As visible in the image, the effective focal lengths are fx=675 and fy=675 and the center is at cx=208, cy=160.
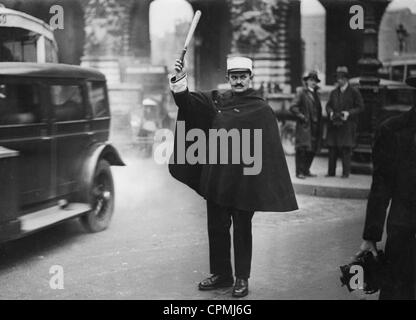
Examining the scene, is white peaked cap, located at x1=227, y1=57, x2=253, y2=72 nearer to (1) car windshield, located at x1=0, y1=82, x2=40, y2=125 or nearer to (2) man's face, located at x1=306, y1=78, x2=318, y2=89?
(1) car windshield, located at x1=0, y1=82, x2=40, y2=125

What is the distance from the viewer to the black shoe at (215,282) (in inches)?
210

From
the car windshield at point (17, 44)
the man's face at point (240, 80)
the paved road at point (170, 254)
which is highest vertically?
the car windshield at point (17, 44)

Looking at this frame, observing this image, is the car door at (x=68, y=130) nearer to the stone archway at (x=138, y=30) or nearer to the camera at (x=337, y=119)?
the camera at (x=337, y=119)

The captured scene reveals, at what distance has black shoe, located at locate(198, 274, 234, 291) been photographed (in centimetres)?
532

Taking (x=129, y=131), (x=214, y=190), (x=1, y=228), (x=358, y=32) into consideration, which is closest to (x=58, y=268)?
(x=1, y=228)

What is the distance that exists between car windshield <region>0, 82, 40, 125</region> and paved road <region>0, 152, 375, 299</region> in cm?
134

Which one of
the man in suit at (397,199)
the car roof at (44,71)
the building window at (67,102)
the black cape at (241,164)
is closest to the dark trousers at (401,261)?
the man in suit at (397,199)

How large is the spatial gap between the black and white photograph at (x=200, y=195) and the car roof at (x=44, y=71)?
17 millimetres

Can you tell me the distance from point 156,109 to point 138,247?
8.92 meters

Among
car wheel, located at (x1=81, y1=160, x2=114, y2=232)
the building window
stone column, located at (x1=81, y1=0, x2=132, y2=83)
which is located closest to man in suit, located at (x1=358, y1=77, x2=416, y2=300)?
the building window

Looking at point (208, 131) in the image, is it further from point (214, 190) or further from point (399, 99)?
point (399, 99)

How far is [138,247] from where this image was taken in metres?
6.89

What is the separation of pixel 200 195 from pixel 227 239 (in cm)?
51

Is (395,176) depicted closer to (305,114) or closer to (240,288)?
(240,288)
